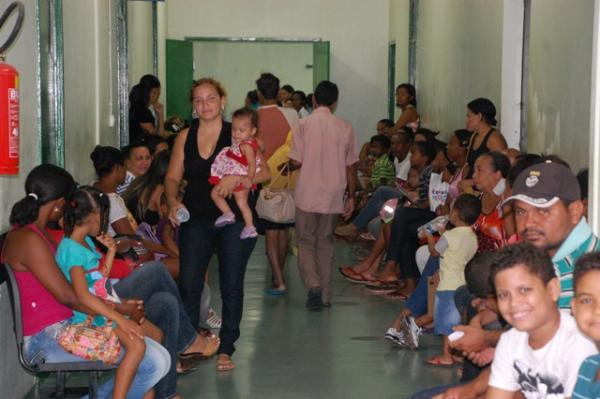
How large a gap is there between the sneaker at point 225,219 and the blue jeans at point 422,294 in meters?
1.46

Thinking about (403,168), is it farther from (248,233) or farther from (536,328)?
(536,328)

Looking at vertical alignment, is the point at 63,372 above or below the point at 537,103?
below

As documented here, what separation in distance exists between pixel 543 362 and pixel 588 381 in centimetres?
24

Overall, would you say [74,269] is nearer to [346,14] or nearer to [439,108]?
[439,108]

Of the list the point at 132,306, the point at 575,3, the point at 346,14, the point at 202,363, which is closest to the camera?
the point at 132,306

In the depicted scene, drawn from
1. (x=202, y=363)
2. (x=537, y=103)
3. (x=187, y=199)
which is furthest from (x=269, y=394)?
(x=537, y=103)

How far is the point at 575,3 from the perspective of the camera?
694 cm

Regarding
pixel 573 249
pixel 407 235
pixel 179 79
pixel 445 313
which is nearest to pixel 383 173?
pixel 407 235

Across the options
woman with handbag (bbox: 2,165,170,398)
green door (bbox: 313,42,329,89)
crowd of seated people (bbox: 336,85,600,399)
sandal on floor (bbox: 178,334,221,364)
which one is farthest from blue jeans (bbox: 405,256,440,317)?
green door (bbox: 313,42,329,89)

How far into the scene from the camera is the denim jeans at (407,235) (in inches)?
341

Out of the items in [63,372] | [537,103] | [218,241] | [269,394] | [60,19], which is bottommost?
[269,394]

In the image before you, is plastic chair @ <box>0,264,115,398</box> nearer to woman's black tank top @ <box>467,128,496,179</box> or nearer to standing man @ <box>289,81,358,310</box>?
standing man @ <box>289,81,358,310</box>

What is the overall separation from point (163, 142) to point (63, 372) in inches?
146

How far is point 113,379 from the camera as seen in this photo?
4961mm
